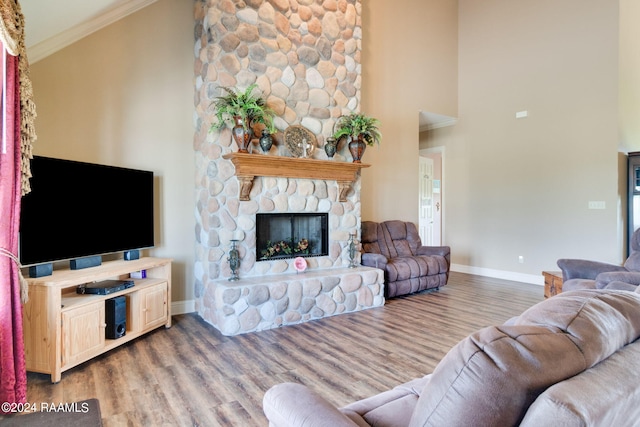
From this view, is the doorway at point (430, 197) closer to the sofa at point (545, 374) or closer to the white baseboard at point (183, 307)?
the white baseboard at point (183, 307)

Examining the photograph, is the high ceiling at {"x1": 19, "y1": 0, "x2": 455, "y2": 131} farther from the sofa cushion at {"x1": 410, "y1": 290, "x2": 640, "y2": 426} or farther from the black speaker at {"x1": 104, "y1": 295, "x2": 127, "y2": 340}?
the sofa cushion at {"x1": 410, "y1": 290, "x2": 640, "y2": 426}

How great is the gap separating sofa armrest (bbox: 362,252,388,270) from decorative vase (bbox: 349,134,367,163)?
1263mm

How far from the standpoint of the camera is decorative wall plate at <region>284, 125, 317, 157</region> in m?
4.10

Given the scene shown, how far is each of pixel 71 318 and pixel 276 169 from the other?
2.26 metres

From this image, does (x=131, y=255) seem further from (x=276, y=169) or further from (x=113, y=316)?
(x=276, y=169)

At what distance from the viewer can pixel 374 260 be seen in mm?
4633

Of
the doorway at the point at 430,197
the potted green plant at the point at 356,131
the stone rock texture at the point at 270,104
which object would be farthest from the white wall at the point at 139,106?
the doorway at the point at 430,197

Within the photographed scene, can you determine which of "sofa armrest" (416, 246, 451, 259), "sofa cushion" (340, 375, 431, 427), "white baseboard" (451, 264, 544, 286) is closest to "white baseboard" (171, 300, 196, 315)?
"sofa cushion" (340, 375, 431, 427)

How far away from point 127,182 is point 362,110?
11.3 ft

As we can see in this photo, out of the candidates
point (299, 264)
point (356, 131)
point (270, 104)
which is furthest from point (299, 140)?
point (299, 264)

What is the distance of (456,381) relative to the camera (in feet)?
2.50

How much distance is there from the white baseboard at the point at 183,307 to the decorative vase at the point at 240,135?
1845mm

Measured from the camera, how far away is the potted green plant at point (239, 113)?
3523mm

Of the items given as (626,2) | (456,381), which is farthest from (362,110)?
(456,381)
